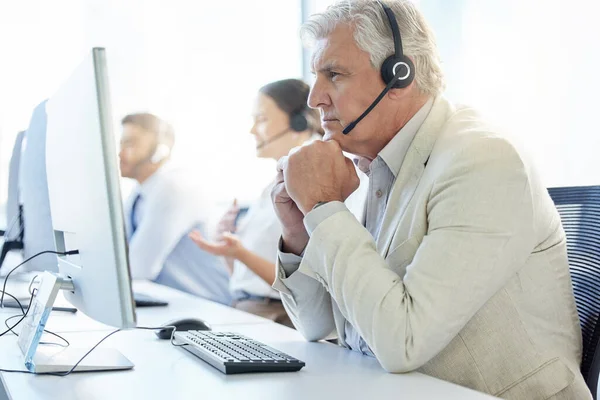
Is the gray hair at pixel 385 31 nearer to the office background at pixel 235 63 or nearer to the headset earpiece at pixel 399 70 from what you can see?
the headset earpiece at pixel 399 70

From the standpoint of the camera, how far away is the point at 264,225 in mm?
2578

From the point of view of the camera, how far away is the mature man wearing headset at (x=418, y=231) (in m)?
1.05

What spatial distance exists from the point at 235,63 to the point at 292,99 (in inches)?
42.7

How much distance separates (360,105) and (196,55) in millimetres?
2422

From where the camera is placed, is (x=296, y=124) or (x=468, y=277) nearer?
(x=468, y=277)

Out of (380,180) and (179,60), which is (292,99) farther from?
(380,180)

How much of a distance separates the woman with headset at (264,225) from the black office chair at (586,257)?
1.25 m

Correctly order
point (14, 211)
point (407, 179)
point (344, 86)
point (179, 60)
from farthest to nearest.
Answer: point (179, 60) → point (14, 211) → point (344, 86) → point (407, 179)

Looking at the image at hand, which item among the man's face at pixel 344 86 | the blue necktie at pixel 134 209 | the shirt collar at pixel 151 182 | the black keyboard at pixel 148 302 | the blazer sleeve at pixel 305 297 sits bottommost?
the blue necktie at pixel 134 209

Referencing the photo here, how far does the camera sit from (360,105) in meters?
1.35

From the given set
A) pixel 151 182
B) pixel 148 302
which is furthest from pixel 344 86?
pixel 151 182

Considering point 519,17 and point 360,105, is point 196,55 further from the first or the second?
point 360,105

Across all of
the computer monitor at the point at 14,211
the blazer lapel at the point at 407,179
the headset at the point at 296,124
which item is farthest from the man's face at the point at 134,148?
the blazer lapel at the point at 407,179

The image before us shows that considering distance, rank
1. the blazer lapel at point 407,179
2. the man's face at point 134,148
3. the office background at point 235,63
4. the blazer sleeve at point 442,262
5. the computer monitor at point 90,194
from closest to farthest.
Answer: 1. the computer monitor at point 90,194
2. the blazer sleeve at point 442,262
3. the blazer lapel at point 407,179
4. the office background at point 235,63
5. the man's face at point 134,148
